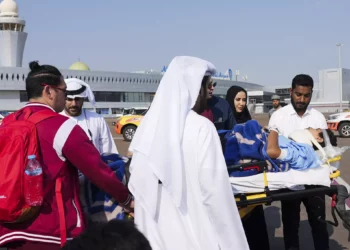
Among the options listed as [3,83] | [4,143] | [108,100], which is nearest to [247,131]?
[4,143]

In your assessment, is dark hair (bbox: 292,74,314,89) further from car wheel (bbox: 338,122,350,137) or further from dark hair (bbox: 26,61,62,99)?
car wheel (bbox: 338,122,350,137)

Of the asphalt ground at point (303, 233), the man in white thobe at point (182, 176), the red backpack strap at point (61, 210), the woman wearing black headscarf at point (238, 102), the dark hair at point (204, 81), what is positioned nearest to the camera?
the red backpack strap at point (61, 210)

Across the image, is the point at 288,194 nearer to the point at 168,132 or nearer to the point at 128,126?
the point at 168,132

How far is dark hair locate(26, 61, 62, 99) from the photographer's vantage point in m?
3.05

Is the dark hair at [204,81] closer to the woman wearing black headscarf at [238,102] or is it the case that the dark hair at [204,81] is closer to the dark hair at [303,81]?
the dark hair at [303,81]

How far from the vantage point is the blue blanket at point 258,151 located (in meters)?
4.05

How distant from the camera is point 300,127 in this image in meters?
4.93

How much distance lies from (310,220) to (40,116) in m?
2.95

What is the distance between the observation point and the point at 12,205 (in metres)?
2.76

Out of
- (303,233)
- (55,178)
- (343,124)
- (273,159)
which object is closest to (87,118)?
(273,159)

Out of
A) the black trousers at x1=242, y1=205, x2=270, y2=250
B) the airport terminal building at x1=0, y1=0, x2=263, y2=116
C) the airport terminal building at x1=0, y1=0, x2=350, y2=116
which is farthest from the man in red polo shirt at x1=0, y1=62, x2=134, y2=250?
the airport terminal building at x1=0, y1=0, x2=350, y2=116

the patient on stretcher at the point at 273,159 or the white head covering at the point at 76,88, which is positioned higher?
the white head covering at the point at 76,88

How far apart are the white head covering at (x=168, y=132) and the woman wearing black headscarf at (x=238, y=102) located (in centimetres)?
244

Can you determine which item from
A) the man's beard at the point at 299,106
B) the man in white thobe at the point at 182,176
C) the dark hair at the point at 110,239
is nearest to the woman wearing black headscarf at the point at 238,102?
the man's beard at the point at 299,106
